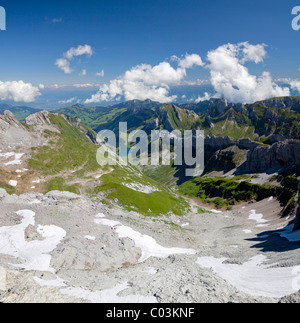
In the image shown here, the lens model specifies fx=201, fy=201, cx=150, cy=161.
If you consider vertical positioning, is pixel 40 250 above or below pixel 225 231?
above

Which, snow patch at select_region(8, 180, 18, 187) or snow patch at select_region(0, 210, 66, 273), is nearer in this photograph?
snow patch at select_region(0, 210, 66, 273)

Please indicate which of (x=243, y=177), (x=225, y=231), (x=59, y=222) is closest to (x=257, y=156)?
(x=243, y=177)

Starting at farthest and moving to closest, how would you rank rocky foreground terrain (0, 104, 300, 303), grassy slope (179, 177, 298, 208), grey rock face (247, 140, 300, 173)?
1. grey rock face (247, 140, 300, 173)
2. grassy slope (179, 177, 298, 208)
3. rocky foreground terrain (0, 104, 300, 303)

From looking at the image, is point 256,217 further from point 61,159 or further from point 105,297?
point 61,159

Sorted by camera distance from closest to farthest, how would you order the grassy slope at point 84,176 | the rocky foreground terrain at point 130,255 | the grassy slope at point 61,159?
the rocky foreground terrain at point 130,255 → the grassy slope at point 84,176 → the grassy slope at point 61,159

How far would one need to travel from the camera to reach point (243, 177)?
17512 centimetres

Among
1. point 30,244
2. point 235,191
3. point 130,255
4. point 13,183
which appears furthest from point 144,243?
point 235,191

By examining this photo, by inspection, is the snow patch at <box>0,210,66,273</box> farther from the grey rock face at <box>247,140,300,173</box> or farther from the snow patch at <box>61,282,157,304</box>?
the grey rock face at <box>247,140,300,173</box>

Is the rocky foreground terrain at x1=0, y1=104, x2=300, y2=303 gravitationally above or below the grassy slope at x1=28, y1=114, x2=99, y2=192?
below

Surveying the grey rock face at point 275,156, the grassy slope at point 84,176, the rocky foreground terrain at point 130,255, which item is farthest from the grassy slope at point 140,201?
the grey rock face at point 275,156

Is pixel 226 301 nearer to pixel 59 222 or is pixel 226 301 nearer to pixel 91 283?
pixel 91 283

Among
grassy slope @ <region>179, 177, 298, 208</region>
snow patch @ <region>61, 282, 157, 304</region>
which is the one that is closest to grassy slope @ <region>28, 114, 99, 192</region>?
snow patch @ <region>61, 282, 157, 304</region>

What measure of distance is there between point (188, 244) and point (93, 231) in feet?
110

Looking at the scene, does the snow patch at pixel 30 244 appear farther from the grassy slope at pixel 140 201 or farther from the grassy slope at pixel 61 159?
the grassy slope at pixel 61 159
